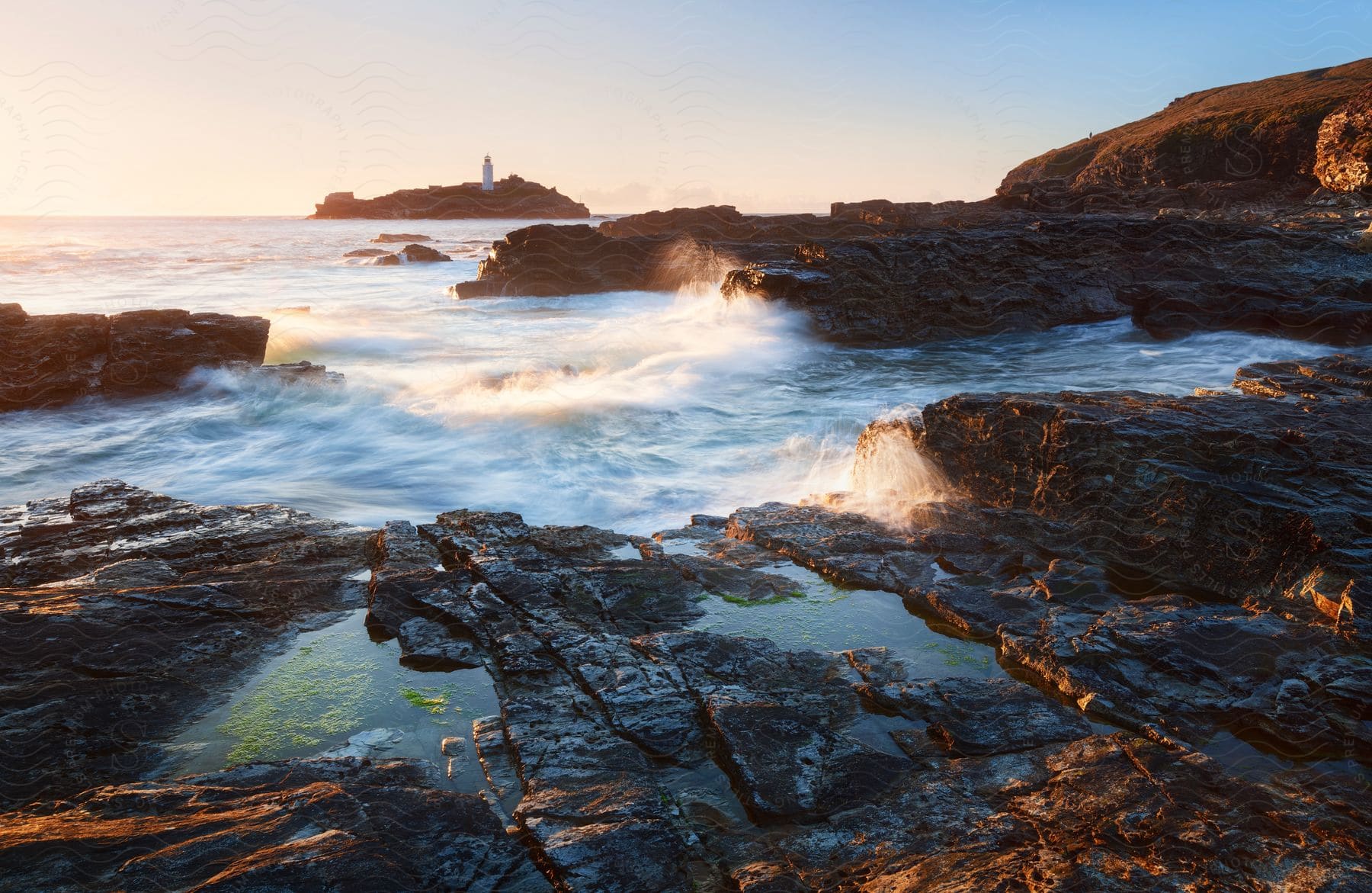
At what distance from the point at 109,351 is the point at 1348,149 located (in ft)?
111

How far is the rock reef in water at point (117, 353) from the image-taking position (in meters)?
9.95

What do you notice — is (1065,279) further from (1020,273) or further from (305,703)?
(305,703)

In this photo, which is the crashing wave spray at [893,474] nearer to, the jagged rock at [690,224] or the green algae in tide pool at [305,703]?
the green algae in tide pool at [305,703]

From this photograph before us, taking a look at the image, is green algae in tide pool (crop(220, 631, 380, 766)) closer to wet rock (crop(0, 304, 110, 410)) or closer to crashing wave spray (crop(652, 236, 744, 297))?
wet rock (crop(0, 304, 110, 410))

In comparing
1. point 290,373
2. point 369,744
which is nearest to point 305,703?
point 369,744

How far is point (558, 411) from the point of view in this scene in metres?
10.1

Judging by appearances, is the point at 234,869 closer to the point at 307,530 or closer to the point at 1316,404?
the point at 307,530

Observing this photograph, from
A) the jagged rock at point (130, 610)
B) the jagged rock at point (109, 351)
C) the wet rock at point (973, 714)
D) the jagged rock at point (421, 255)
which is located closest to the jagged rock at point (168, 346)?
the jagged rock at point (109, 351)

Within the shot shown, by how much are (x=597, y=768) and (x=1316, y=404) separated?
5.57 metres

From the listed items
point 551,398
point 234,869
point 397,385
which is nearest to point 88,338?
point 397,385

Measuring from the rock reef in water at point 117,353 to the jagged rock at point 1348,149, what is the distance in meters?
30.3

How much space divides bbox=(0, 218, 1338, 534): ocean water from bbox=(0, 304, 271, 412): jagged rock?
14.4 inches

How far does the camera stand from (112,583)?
4215 millimetres

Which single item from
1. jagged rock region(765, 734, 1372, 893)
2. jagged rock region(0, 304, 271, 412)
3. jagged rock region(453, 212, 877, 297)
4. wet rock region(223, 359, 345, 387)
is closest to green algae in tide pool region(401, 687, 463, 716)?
jagged rock region(765, 734, 1372, 893)
